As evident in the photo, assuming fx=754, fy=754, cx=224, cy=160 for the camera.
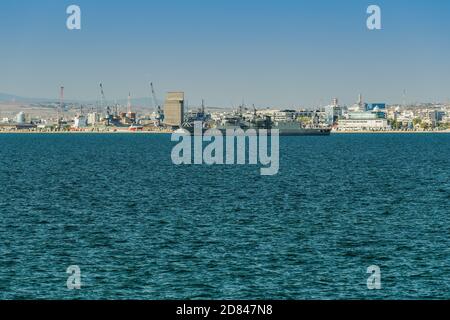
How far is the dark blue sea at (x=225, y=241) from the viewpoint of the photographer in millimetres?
33000

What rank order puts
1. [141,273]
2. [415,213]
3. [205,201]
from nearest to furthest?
[141,273], [415,213], [205,201]

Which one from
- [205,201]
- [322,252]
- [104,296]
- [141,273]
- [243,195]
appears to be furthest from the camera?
[243,195]

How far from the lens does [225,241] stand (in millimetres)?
44938

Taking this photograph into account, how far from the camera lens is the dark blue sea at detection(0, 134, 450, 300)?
1299 inches

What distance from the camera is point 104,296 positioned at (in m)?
31.7

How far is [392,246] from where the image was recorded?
43.5 m

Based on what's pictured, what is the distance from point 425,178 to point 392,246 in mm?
60940

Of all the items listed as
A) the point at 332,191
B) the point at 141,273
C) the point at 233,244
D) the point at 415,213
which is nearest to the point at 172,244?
the point at 233,244
